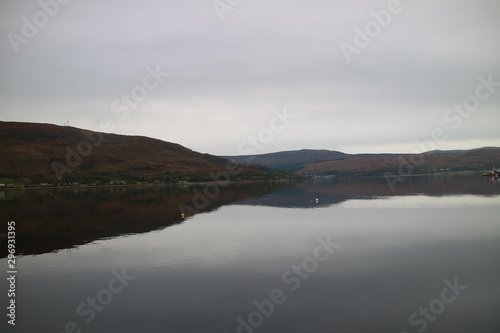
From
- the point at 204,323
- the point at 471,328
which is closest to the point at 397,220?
the point at 471,328

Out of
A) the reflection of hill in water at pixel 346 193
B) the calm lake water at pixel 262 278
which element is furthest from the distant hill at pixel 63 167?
the calm lake water at pixel 262 278

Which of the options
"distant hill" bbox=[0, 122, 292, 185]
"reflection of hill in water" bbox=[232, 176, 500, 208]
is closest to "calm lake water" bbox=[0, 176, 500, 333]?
"reflection of hill in water" bbox=[232, 176, 500, 208]

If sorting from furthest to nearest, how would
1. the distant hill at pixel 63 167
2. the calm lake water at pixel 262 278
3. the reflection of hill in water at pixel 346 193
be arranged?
1. the distant hill at pixel 63 167
2. the reflection of hill in water at pixel 346 193
3. the calm lake water at pixel 262 278

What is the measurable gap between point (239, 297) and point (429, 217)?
3259 centimetres

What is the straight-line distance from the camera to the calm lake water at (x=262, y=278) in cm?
1500

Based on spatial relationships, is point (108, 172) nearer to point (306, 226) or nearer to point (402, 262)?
point (306, 226)

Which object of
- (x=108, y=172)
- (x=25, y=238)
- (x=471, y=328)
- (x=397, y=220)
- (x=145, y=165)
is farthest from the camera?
(x=145, y=165)

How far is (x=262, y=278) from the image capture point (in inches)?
797

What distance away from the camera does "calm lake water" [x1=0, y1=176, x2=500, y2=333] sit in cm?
1500

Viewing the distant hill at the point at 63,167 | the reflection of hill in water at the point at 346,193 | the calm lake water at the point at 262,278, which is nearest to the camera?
the calm lake water at the point at 262,278

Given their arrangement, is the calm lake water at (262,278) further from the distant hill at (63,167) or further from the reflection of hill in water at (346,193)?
the distant hill at (63,167)

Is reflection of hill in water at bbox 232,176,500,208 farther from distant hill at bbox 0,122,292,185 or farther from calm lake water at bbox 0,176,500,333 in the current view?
distant hill at bbox 0,122,292,185

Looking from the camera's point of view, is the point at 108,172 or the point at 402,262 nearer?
the point at 402,262

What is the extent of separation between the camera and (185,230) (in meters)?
37.4
